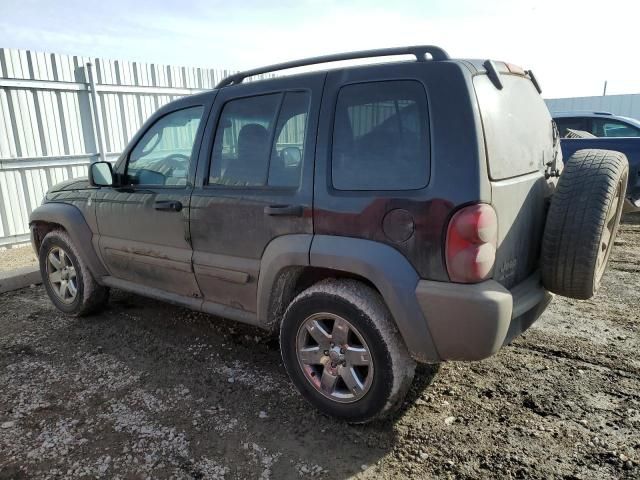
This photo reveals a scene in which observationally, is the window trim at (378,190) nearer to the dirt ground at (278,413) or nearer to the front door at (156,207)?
the front door at (156,207)

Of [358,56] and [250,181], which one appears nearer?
[358,56]

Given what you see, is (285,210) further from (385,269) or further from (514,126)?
(514,126)

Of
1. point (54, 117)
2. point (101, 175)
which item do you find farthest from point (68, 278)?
point (54, 117)

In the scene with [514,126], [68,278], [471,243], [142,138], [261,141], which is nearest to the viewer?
[471,243]

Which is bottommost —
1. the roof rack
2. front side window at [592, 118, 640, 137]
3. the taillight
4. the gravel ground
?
the gravel ground

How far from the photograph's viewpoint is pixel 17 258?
6.79 m

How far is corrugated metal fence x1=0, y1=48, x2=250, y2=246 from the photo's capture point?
23.5 ft

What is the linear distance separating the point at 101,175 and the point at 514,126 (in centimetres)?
301

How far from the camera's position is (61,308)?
4.47 metres

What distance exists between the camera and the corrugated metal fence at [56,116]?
7164mm

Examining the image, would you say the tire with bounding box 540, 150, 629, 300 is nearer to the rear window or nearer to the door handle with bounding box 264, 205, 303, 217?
the rear window

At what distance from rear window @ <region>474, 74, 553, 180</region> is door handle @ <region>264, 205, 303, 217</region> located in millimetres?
1041

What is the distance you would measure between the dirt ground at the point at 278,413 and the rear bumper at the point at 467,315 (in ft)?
1.86

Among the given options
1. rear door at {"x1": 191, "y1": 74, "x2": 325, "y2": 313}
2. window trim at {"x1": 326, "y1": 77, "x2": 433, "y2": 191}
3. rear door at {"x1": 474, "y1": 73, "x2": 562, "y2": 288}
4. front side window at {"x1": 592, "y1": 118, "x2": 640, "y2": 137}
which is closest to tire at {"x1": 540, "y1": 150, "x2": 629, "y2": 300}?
rear door at {"x1": 474, "y1": 73, "x2": 562, "y2": 288}
